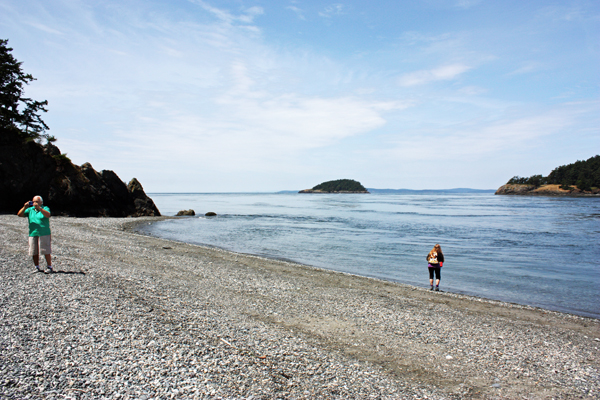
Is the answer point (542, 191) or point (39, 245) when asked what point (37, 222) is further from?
point (542, 191)

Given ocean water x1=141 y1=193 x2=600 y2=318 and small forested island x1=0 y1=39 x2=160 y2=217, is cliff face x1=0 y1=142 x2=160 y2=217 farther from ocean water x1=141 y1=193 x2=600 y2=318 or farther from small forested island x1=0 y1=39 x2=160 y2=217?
ocean water x1=141 y1=193 x2=600 y2=318

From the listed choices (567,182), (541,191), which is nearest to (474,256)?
(567,182)

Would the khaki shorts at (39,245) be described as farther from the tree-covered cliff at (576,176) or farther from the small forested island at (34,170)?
the tree-covered cliff at (576,176)

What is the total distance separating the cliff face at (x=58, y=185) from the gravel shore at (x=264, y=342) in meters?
28.5

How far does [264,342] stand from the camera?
747 cm

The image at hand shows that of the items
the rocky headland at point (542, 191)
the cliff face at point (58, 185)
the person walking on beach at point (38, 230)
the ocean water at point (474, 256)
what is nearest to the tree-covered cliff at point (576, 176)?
the rocky headland at point (542, 191)

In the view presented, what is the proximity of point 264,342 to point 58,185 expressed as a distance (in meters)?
42.0

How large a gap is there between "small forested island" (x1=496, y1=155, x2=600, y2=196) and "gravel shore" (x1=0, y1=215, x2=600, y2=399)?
7005 inches

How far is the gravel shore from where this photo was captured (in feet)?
18.4

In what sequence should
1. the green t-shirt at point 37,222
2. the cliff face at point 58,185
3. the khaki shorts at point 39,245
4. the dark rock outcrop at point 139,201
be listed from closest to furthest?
the green t-shirt at point 37,222 < the khaki shorts at point 39,245 < the cliff face at point 58,185 < the dark rock outcrop at point 139,201

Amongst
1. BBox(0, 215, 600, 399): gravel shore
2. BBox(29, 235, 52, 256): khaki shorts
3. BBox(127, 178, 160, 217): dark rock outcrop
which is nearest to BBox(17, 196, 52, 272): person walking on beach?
BBox(29, 235, 52, 256): khaki shorts

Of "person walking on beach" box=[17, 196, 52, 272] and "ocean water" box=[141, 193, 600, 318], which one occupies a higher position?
"person walking on beach" box=[17, 196, 52, 272]

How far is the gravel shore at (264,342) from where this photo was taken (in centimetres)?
560

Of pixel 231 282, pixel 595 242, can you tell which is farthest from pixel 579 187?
pixel 231 282
